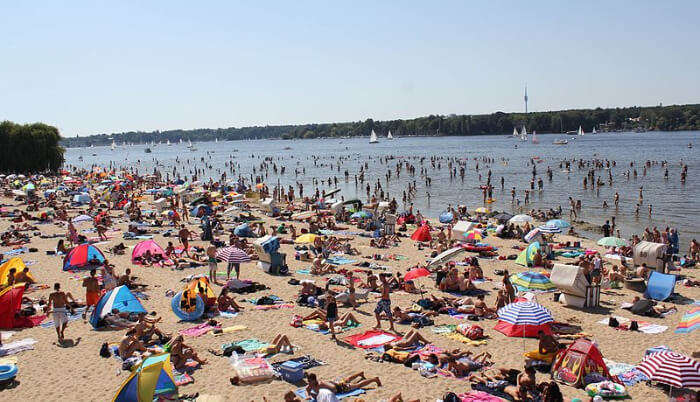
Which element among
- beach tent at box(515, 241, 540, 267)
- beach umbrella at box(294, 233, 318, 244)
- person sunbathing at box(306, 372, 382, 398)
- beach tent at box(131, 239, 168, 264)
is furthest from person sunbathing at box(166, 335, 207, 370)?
beach tent at box(515, 241, 540, 267)

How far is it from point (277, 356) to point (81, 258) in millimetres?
10101

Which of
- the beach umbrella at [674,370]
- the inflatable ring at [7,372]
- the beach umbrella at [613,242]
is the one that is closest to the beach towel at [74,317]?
the inflatable ring at [7,372]

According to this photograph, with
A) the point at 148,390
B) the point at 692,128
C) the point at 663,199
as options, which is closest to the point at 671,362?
the point at 148,390

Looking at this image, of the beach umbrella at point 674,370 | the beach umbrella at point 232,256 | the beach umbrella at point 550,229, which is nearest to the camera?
the beach umbrella at point 674,370

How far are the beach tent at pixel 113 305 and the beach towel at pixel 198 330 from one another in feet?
3.43

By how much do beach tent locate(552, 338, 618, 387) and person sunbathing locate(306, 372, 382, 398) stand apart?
3209 millimetres

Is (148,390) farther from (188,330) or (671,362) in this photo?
(671,362)

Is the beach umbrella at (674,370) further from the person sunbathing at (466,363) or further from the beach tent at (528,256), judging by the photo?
the beach tent at (528,256)

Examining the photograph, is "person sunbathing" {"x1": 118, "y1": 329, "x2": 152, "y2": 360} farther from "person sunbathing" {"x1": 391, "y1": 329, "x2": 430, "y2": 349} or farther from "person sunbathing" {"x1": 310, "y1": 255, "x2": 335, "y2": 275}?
"person sunbathing" {"x1": 310, "y1": 255, "x2": 335, "y2": 275}

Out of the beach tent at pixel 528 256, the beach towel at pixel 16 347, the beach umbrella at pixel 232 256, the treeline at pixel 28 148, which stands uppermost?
the treeline at pixel 28 148

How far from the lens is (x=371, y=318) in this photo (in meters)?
13.4

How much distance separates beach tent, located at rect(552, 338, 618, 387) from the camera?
955cm

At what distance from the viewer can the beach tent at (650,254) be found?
1753 cm

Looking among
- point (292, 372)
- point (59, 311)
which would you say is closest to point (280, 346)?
point (292, 372)
